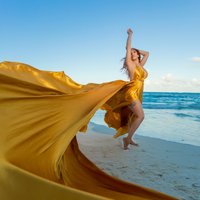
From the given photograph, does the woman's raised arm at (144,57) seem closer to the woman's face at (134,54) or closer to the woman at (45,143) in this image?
the woman's face at (134,54)

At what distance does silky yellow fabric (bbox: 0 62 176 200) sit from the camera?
246cm

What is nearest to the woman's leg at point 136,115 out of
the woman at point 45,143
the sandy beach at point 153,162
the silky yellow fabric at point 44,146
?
the sandy beach at point 153,162

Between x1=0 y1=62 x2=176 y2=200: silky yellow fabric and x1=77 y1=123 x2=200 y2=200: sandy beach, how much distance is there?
78 centimetres

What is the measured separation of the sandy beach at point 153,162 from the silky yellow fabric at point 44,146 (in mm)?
780

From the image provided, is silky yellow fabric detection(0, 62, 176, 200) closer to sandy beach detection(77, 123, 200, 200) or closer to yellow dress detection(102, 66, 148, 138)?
sandy beach detection(77, 123, 200, 200)

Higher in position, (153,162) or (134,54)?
(134,54)

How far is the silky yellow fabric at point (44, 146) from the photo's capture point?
2455 mm

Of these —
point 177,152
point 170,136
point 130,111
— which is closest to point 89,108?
point 130,111

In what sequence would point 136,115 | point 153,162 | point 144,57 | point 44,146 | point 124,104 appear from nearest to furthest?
1. point 44,146
2. point 153,162
3. point 124,104
4. point 136,115
5. point 144,57

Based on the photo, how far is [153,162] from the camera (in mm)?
4969

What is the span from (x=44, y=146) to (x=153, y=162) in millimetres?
2637

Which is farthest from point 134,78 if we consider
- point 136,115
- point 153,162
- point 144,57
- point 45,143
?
point 45,143

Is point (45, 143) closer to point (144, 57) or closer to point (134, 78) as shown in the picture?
point (134, 78)

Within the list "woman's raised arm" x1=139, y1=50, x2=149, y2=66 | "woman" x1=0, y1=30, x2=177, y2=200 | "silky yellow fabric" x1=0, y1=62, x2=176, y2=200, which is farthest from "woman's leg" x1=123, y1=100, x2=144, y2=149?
"silky yellow fabric" x1=0, y1=62, x2=176, y2=200
